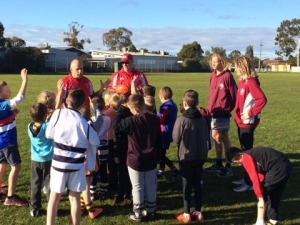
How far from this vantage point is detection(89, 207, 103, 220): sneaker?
5180 millimetres

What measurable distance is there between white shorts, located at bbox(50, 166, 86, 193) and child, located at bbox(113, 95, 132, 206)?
1.03 meters

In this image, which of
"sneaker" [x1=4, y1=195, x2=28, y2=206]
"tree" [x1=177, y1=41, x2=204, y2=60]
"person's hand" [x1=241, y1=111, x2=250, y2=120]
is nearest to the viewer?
"sneaker" [x1=4, y1=195, x2=28, y2=206]

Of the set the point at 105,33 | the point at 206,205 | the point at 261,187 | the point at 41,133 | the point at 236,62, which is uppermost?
the point at 105,33

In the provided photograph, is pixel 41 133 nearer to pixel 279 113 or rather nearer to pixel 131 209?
pixel 131 209

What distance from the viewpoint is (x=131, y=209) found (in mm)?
5508

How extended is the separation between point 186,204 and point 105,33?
124 meters

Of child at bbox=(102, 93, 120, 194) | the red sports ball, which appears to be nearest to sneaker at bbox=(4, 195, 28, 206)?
child at bbox=(102, 93, 120, 194)

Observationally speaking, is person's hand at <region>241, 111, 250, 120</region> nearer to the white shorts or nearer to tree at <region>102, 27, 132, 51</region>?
the white shorts

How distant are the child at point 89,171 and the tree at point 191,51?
10681 cm

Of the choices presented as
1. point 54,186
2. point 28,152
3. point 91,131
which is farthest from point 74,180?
point 28,152

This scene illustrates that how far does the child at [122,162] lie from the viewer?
209 inches

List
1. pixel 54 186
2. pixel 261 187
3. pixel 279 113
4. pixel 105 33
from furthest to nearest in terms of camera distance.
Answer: pixel 105 33
pixel 279 113
pixel 261 187
pixel 54 186

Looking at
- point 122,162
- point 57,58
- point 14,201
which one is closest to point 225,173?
point 122,162

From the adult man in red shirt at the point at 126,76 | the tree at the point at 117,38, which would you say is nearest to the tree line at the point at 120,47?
the tree at the point at 117,38
